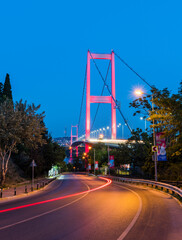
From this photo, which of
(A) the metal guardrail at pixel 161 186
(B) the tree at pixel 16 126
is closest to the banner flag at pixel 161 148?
(A) the metal guardrail at pixel 161 186

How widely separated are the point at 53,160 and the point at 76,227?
48099 millimetres

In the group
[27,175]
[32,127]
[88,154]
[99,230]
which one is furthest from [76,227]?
[88,154]

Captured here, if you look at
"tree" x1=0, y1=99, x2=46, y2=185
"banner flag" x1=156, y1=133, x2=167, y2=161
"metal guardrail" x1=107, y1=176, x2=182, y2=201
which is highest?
"tree" x1=0, y1=99, x2=46, y2=185

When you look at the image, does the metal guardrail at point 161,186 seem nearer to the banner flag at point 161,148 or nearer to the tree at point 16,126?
the banner flag at point 161,148

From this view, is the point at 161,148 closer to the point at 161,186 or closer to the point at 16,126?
the point at 161,186

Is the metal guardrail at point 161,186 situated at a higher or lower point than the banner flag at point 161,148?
lower

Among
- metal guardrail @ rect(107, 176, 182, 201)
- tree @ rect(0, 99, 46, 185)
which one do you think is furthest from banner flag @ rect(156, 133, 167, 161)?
tree @ rect(0, 99, 46, 185)

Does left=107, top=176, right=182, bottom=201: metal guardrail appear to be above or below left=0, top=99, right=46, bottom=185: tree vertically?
below

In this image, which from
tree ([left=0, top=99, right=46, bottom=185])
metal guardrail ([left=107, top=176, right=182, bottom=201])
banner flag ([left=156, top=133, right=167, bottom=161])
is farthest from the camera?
tree ([left=0, top=99, right=46, bottom=185])

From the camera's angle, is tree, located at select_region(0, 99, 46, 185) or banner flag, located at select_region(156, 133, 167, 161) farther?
tree, located at select_region(0, 99, 46, 185)

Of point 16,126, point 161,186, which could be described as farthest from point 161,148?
point 16,126

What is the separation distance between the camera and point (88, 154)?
91.1 metres

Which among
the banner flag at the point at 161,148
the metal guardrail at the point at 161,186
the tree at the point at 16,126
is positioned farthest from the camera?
the tree at the point at 16,126

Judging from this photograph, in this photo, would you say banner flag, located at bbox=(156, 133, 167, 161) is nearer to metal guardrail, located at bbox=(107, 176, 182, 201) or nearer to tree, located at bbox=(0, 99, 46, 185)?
metal guardrail, located at bbox=(107, 176, 182, 201)
